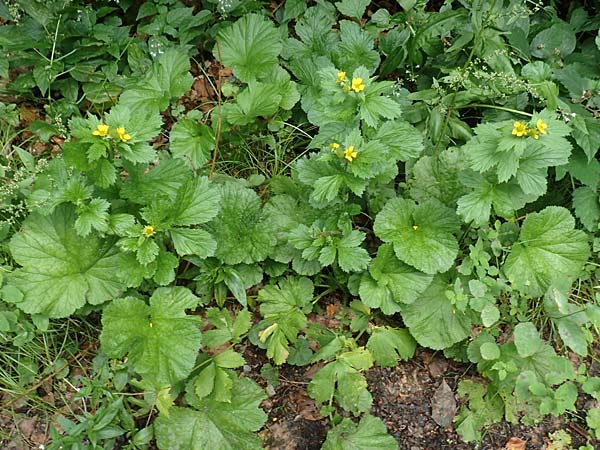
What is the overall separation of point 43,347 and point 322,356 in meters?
1.18

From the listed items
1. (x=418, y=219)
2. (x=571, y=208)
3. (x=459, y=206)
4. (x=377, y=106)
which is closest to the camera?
(x=377, y=106)

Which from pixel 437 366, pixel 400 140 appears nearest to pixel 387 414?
pixel 437 366

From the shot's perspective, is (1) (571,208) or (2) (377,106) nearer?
(2) (377,106)

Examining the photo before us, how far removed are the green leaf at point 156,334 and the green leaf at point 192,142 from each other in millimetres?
658

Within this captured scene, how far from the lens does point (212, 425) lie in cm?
234

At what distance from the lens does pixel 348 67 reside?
2.92 m

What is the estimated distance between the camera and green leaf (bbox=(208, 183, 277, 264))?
8.41 feet

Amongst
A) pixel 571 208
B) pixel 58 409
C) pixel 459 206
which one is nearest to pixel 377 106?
pixel 459 206

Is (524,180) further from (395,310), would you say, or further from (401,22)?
(401,22)

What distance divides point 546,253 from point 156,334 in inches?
67.1

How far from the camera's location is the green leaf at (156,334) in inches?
90.6

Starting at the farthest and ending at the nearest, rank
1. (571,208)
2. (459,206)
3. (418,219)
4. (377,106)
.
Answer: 1. (571,208)
2. (418,219)
3. (459,206)
4. (377,106)

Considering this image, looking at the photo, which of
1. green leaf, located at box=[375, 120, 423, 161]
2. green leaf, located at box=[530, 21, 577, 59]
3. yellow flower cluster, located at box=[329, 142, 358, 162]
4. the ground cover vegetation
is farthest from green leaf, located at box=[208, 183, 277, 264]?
green leaf, located at box=[530, 21, 577, 59]

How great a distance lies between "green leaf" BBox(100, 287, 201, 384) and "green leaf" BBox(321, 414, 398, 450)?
625mm
